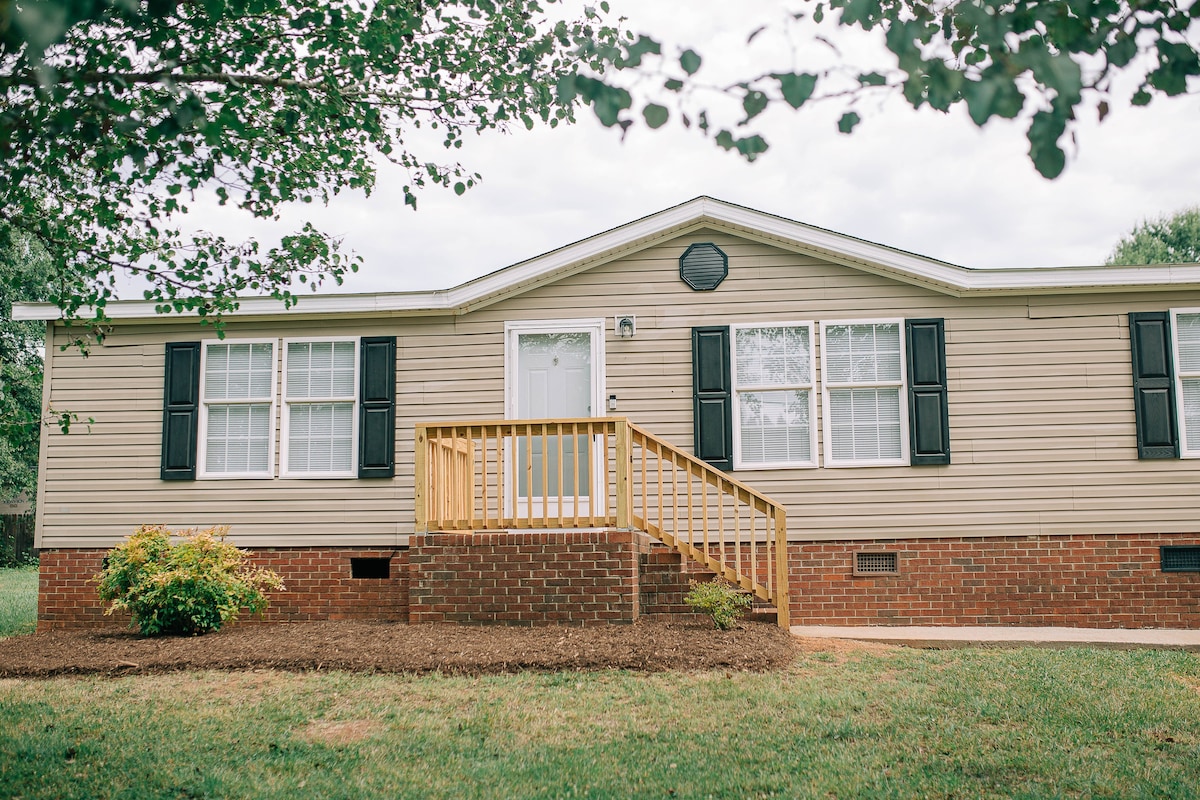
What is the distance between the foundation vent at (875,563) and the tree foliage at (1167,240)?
23.1m

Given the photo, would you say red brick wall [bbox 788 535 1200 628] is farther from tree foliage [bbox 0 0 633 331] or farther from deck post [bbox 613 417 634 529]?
tree foliage [bbox 0 0 633 331]

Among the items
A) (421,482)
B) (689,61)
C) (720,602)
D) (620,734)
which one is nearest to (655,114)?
(689,61)

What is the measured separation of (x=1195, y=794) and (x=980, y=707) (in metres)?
1.46

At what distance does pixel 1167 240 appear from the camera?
1150 inches

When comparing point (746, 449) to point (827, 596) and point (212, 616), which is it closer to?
point (827, 596)

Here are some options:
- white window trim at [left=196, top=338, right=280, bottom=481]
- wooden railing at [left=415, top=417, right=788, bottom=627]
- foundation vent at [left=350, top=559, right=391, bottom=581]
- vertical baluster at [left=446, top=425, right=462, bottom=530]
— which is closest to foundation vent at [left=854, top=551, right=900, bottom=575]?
wooden railing at [left=415, top=417, right=788, bottom=627]

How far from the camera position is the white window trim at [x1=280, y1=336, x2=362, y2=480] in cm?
1004

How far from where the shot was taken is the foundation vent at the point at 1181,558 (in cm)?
945

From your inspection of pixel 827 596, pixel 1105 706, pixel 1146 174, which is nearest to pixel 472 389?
pixel 827 596

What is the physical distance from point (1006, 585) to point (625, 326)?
14.0 ft

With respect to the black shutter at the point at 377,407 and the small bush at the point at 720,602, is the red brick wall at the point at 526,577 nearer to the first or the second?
the small bush at the point at 720,602

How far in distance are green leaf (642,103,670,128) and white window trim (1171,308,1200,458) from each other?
8.00m

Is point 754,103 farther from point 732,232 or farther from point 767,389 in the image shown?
point 732,232

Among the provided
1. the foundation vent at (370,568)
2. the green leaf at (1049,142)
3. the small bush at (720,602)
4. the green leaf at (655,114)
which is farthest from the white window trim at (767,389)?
the green leaf at (1049,142)
